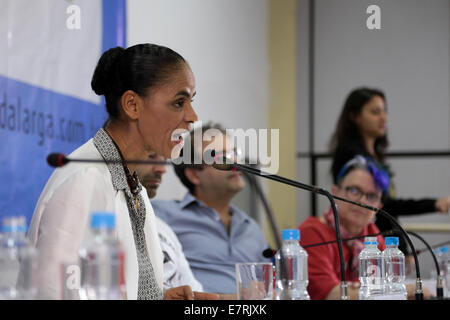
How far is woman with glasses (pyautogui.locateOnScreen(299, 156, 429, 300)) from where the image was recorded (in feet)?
6.66

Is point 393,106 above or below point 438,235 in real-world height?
above

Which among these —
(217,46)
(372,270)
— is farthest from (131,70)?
(217,46)

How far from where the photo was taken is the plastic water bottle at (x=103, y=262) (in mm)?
869

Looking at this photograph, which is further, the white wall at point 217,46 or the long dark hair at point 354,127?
the long dark hair at point 354,127

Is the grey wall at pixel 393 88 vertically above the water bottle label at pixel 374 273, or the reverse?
the grey wall at pixel 393 88

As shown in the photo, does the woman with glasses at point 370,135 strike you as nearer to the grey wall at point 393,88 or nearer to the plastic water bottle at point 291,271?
the grey wall at point 393,88

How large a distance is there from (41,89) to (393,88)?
2.80 meters

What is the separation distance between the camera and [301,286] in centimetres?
157

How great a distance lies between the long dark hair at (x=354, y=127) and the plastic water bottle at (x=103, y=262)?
6.48 ft

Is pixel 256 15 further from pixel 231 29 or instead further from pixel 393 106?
pixel 393 106

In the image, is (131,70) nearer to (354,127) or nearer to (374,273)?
(374,273)

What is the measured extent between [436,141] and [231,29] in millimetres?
1772

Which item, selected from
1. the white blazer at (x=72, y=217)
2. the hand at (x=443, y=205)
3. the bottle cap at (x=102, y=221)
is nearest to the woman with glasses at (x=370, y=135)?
the hand at (x=443, y=205)

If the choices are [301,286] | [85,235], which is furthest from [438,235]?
[85,235]
